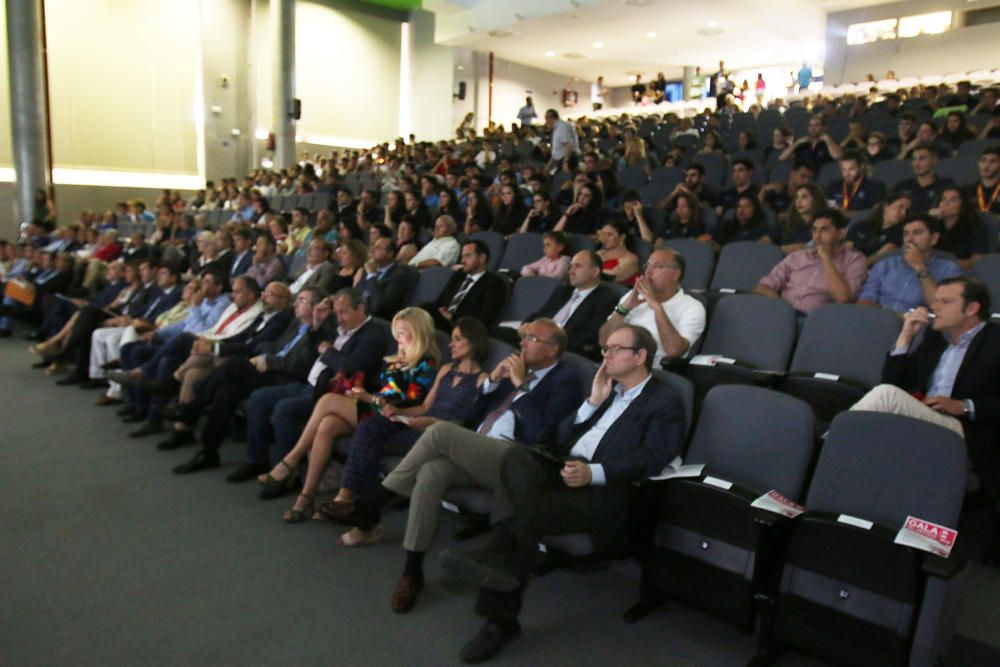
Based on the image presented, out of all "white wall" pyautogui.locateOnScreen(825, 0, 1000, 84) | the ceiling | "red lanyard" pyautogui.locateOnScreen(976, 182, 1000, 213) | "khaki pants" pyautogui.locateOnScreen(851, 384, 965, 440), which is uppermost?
the ceiling

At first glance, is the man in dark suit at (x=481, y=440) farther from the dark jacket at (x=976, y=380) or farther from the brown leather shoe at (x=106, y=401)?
the brown leather shoe at (x=106, y=401)

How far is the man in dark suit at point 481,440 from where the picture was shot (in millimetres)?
2271

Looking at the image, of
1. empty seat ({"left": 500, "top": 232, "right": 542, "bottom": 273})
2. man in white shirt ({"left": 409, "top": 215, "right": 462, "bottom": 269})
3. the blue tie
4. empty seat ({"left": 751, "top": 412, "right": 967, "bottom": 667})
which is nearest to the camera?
empty seat ({"left": 751, "top": 412, "right": 967, "bottom": 667})

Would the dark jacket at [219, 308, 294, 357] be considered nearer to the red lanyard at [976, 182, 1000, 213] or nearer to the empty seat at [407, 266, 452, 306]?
the empty seat at [407, 266, 452, 306]

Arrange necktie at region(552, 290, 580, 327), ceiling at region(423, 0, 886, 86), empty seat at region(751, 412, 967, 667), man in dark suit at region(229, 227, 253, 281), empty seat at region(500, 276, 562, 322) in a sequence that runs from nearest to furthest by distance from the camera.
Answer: empty seat at region(751, 412, 967, 667) < necktie at region(552, 290, 580, 327) < empty seat at region(500, 276, 562, 322) < man in dark suit at region(229, 227, 253, 281) < ceiling at region(423, 0, 886, 86)

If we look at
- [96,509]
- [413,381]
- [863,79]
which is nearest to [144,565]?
[96,509]

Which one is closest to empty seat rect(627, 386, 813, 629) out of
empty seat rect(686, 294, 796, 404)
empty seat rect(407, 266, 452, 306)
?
empty seat rect(686, 294, 796, 404)

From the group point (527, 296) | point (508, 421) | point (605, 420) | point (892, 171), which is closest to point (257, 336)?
point (527, 296)

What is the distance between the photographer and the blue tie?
12.3 feet

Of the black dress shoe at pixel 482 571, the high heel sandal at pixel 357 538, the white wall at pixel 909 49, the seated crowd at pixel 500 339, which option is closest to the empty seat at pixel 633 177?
the seated crowd at pixel 500 339

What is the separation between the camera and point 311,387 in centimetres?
346

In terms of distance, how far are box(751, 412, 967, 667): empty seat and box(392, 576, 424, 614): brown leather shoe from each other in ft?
3.41

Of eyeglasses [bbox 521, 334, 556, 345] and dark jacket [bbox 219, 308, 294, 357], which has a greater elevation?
eyeglasses [bbox 521, 334, 556, 345]

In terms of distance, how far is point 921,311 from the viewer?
2535mm
